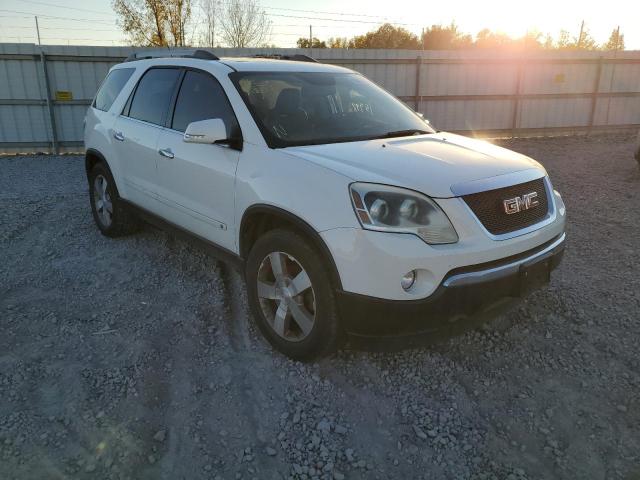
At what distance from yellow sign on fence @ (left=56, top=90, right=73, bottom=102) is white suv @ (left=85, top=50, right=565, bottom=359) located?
28.6 ft

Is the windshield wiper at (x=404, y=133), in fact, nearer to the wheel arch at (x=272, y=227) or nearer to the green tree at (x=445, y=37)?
the wheel arch at (x=272, y=227)

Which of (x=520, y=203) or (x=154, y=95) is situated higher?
(x=154, y=95)

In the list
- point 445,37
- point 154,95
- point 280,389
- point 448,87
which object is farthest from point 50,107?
point 445,37

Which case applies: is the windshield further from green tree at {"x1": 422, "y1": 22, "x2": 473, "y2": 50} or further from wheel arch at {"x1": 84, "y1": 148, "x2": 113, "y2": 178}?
green tree at {"x1": 422, "y1": 22, "x2": 473, "y2": 50}

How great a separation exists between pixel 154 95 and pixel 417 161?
2.57 meters

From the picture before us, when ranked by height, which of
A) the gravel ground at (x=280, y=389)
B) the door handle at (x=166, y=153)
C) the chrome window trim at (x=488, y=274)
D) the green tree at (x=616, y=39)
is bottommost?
the gravel ground at (x=280, y=389)

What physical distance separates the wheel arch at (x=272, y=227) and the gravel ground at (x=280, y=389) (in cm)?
66

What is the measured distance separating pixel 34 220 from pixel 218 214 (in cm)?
373

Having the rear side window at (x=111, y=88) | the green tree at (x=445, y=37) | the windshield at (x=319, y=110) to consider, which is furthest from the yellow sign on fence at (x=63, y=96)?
the green tree at (x=445, y=37)

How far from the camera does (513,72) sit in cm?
1393

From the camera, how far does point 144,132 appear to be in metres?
4.36

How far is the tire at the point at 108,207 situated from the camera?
5.07 meters

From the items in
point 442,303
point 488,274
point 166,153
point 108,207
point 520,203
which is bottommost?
point 108,207

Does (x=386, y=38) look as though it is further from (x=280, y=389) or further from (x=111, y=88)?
(x=280, y=389)
